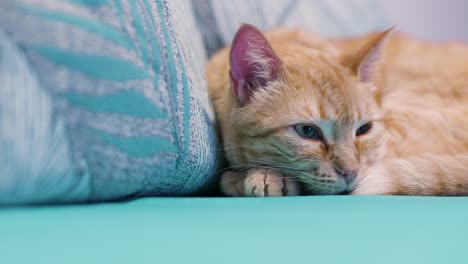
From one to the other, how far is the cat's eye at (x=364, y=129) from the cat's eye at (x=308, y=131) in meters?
0.14

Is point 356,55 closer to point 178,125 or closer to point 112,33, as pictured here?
point 178,125

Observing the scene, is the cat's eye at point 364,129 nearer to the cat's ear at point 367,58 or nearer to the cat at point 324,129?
the cat at point 324,129

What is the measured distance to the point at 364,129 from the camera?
4.41ft

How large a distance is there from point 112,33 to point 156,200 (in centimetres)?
33

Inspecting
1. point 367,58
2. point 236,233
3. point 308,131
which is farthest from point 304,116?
point 236,233

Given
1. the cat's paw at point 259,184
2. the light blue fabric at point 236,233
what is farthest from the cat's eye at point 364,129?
the light blue fabric at point 236,233

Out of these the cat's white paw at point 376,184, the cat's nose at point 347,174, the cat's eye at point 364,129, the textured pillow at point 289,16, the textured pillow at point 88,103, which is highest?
the textured pillow at point 289,16

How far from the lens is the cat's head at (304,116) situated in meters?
1.19

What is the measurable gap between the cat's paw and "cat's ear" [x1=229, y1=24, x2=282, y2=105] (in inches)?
8.2

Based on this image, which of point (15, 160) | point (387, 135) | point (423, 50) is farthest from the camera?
point (423, 50)

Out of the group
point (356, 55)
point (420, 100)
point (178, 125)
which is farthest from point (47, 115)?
point (420, 100)

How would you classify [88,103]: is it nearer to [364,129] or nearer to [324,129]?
[324,129]

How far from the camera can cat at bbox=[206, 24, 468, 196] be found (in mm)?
1171

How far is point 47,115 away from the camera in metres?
0.81
